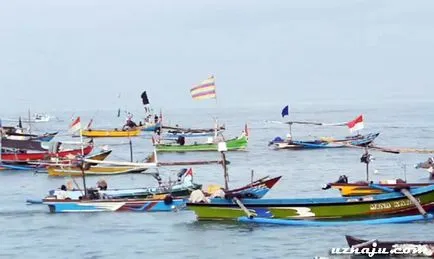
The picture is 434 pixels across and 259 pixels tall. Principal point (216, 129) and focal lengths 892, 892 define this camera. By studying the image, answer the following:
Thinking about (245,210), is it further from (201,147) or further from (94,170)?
(201,147)

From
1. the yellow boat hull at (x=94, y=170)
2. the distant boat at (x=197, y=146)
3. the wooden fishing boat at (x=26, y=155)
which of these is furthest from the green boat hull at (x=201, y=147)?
the yellow boat hull at (x=94, y=170)

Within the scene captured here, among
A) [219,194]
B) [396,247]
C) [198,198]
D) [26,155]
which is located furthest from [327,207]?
[26,155]

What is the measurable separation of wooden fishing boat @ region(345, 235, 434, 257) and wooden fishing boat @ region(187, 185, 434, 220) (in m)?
5.59

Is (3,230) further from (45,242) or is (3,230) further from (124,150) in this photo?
(124,150)

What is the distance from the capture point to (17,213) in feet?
135

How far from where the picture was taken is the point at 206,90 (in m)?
40.4

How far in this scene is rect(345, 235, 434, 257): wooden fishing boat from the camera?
26.6 metres

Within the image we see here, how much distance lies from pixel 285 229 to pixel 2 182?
29.1 meters

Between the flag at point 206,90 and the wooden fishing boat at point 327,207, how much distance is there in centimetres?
772

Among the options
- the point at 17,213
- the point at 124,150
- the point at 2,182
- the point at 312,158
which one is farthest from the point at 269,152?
the point at 17,213

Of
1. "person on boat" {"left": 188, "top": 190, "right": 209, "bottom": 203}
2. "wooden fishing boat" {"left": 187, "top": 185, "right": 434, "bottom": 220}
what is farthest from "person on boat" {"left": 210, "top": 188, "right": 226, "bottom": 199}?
"person on boat" {"left": 188, "top": 190, "right": 209, "bottom": 203}

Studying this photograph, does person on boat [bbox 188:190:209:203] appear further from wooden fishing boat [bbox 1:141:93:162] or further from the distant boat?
the distant boat

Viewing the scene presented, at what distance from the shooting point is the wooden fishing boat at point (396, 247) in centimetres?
2659

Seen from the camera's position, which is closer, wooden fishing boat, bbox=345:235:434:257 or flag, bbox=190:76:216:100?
wooden fishing boat, bbox=345:235:434:257
